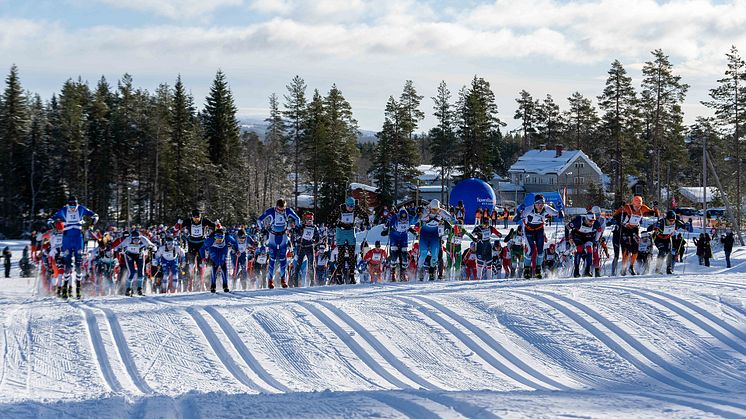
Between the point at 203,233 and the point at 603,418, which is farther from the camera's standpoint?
the point at 203,233

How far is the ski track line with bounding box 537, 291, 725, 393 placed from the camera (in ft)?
33.6

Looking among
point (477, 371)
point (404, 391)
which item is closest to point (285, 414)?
point (404, 391)

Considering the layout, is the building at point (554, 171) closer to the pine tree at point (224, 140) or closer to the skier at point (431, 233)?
the pine tree at point (224, 140)

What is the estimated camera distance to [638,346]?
11445mm

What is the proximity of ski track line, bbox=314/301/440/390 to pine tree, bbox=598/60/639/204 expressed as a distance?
175ft

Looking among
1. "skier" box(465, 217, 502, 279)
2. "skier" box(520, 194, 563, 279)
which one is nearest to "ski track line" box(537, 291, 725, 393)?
"skier" box(520, 194, 563, 279)

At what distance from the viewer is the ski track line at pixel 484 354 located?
10086mm

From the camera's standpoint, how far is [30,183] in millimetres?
58406

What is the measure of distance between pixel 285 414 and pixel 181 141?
54291mm

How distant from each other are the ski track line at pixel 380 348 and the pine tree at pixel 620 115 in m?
53.2

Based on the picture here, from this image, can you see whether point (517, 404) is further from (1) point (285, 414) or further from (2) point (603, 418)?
(1) point (285, 414)

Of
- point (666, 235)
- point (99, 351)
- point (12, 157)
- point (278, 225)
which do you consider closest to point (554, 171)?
point (12, 157)

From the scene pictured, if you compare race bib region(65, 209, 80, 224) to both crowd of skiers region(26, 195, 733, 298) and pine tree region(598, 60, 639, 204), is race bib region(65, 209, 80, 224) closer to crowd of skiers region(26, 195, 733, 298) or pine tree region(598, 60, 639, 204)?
crowd of skiers region(26, 195, 733, 298)

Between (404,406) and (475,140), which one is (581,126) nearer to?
(475,140)
